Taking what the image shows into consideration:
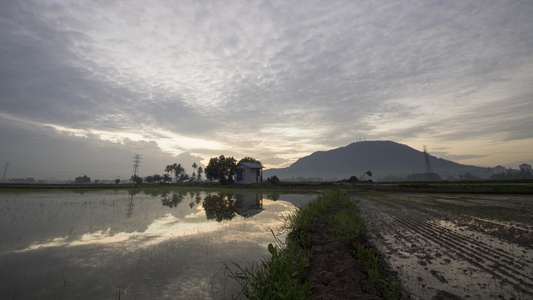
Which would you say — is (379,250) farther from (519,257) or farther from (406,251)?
(519,257)

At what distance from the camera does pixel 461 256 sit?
6375 mm

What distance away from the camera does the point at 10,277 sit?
572 cm

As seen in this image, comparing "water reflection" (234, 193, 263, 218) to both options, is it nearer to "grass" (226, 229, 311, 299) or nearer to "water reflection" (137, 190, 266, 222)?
"water reflection" (137, 190, 266, 222)

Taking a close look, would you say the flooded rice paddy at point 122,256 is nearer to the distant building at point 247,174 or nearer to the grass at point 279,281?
the grass at point 279,281

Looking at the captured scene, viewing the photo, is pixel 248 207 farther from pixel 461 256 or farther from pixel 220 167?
pixel 220 167

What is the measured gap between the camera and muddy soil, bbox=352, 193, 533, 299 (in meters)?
4.63

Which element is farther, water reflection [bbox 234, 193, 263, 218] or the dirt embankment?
water reflection [bbox 234, 193, 263, 218]

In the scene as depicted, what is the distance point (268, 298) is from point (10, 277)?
6.54 m

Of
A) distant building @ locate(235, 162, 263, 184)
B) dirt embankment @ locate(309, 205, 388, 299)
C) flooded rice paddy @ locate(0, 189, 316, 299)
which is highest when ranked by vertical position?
distant building @ locate(235, 162, 263, 184)

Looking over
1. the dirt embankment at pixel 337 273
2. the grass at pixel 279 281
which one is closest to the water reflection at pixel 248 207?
the dirt embankment at pixel 337 273

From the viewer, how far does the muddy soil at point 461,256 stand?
→ 4.63m

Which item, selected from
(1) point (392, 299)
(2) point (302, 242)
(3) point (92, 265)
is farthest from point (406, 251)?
(3) point (92, 265)

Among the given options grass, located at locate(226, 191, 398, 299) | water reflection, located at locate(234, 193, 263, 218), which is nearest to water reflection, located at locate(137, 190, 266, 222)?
water reflection, located at locate(234, 193, 263, 218)

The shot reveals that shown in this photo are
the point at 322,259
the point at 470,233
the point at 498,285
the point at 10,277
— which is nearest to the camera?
the point at 498,285
